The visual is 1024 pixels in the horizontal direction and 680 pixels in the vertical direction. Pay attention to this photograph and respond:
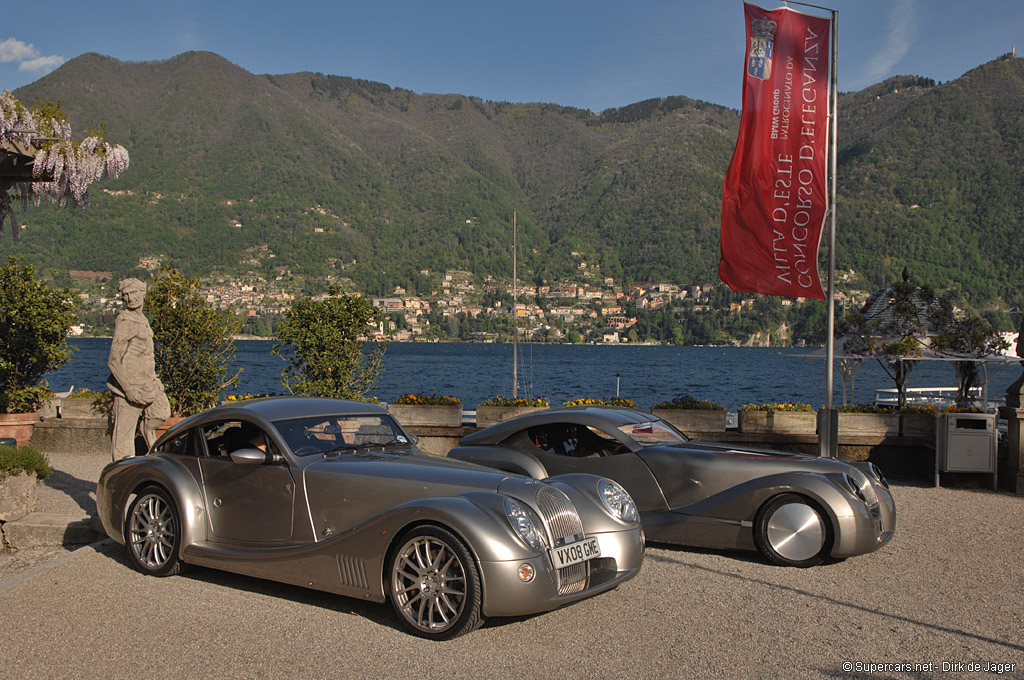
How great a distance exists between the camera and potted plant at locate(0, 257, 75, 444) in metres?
13.9

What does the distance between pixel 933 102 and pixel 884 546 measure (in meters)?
171

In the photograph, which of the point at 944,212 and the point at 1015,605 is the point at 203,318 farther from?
the point at 944,212

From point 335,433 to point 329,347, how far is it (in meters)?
9.70

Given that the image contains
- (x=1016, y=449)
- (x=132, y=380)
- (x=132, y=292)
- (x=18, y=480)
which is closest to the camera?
(x=18, y=480)

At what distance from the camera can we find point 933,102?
501 ft

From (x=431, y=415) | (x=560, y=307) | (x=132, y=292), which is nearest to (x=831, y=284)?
(x=431, y=415)

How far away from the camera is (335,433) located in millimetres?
6199

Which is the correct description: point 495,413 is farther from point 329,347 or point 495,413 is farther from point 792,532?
point 792,532

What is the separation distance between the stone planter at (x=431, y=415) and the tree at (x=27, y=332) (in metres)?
6.11

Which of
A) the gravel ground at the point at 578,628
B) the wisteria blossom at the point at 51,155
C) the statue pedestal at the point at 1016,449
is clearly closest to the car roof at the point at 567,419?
the gravel ground at the point at 578,628

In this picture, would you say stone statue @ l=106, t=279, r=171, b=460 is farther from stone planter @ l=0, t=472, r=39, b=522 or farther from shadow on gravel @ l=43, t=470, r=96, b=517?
shadow on gravel @ l=43, t=470, r=96, b=517

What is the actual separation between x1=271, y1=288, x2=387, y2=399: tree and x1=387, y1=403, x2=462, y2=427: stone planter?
188 centimetres

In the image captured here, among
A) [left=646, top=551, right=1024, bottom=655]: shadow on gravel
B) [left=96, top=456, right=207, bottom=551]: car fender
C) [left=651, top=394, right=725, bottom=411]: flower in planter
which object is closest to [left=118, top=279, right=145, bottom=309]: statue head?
[left=96, top=456, right=207, bottom=551]: car fender

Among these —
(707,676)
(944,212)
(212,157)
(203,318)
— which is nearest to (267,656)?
(707,676)
